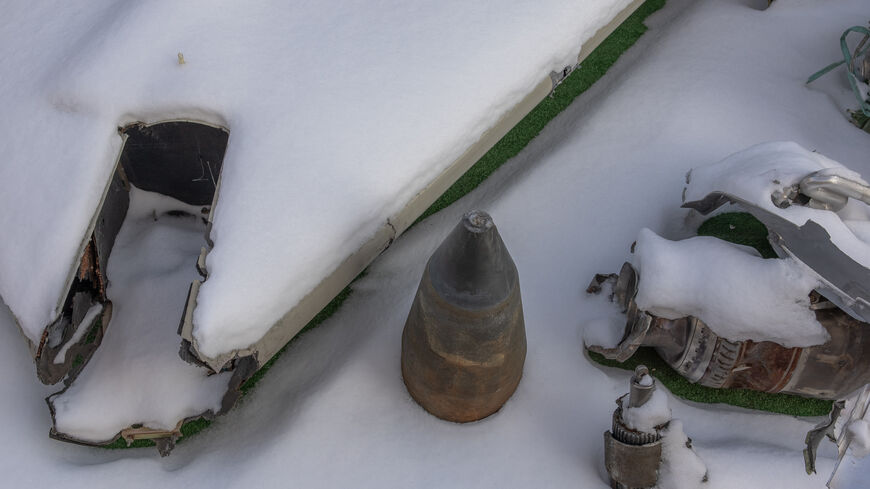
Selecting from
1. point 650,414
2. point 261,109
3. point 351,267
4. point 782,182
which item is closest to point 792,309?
point 782,182

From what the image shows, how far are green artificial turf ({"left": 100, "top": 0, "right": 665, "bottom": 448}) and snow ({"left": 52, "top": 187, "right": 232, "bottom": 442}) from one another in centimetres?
32

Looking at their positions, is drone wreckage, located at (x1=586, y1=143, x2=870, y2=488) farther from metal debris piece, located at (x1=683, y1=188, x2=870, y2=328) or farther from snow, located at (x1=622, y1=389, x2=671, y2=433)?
snow, located at (x1=622, y1=389, x2=671, y2=433)

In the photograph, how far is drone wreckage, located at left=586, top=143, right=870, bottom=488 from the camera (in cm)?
289

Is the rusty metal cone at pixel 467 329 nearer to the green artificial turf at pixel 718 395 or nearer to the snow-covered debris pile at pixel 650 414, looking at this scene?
the snow-covered debris pile at pixel 650 414

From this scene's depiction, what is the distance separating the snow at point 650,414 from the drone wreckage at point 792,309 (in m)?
0.42

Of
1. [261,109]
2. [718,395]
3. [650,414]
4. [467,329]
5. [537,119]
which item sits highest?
[261,109]

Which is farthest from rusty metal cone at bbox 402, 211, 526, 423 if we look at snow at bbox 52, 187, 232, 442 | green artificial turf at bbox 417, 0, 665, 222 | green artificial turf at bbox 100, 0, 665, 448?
green artificial turf at bbox 417, 0, 665, 222

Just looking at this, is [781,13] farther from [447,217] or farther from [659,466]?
[659,466]

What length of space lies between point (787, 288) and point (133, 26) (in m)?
3.05

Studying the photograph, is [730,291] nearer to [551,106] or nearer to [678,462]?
[678,462]

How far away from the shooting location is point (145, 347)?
3.13 m

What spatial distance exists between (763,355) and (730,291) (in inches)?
13.7

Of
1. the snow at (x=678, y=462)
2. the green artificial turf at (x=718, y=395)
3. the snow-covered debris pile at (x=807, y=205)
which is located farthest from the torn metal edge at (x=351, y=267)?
the snow at (x=678, y=462)

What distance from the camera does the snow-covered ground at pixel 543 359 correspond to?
3.06m
